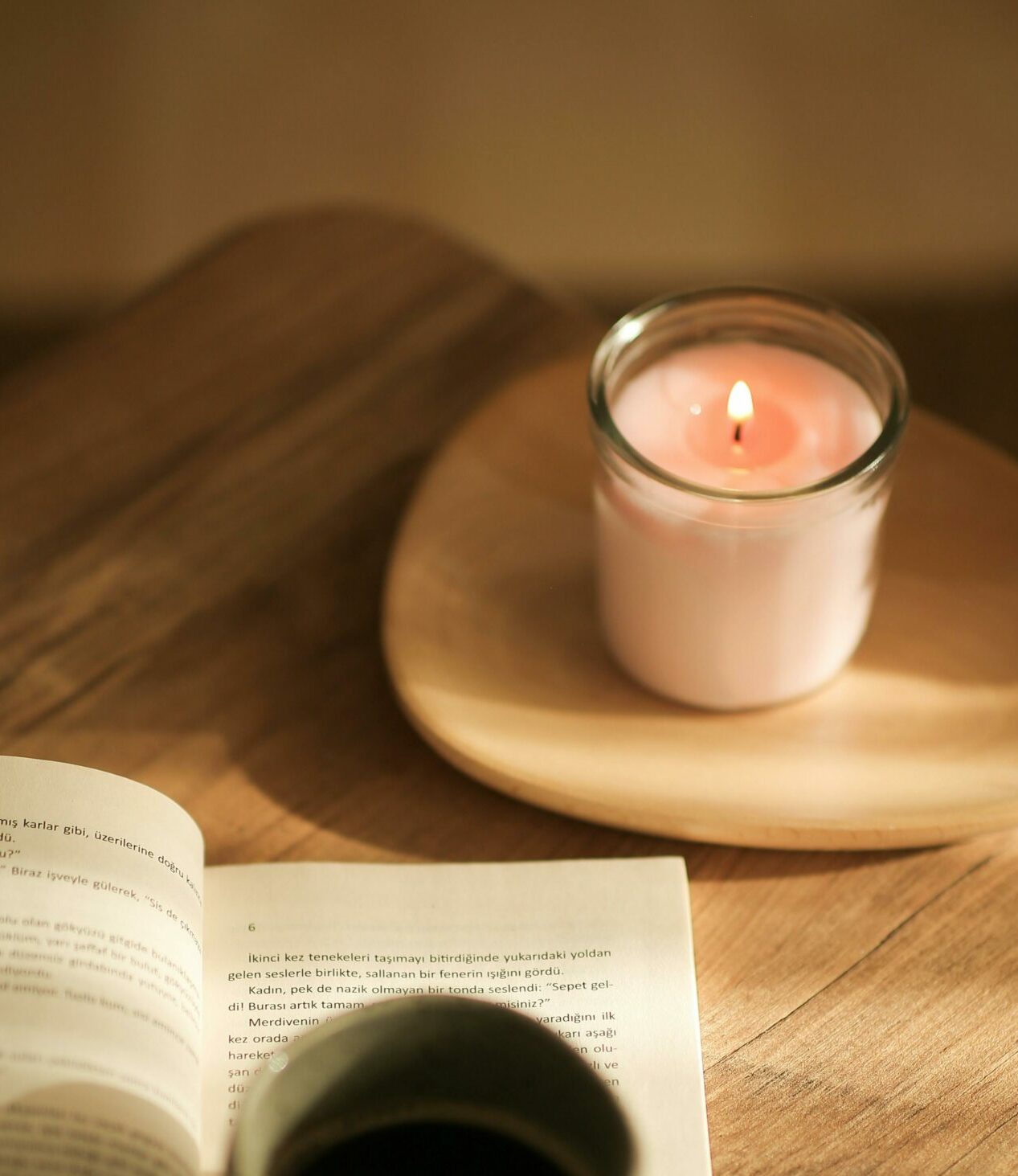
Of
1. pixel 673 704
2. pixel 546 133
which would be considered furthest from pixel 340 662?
pixel 546 133

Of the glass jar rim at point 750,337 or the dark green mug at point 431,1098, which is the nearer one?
the dark green mug at point 431,1098

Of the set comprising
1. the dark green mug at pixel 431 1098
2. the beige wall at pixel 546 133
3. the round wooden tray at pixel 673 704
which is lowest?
the beige wall at pixel 546 133

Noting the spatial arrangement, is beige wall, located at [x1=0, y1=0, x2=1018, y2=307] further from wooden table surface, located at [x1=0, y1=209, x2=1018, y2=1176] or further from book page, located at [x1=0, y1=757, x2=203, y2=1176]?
book page, located at [x1=0, y1=757, x2=203, y2=1176]

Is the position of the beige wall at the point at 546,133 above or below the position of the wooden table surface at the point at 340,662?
below

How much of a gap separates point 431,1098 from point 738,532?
9.6 inches

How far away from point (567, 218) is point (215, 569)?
114cm

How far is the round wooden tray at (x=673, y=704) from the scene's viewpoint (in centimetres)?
56

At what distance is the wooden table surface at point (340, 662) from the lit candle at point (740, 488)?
0.08 meters

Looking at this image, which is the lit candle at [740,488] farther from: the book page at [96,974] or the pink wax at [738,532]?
the book page at [96,974]

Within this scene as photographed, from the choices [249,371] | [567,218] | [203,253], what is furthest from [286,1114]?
[567,218]

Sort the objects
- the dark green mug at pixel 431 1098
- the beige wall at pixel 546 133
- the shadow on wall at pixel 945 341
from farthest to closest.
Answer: the beige wall at pixel 546 133 → the shadow on wall at pixel 945 341 → the dark green mug at pixel 431 1098

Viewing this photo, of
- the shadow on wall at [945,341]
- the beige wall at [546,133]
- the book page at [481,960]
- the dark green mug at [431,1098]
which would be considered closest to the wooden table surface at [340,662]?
the book page at [481,960]

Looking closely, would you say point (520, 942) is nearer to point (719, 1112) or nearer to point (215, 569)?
point (719, 1112)

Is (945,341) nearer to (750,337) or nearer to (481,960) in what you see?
(750,337)
